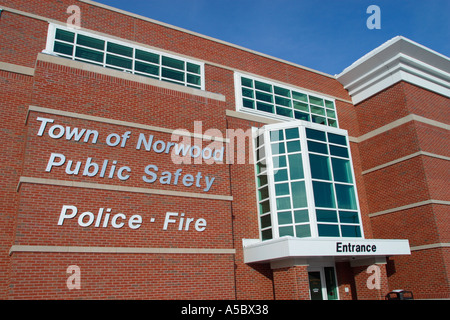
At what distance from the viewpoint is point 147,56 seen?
15000 millimetres

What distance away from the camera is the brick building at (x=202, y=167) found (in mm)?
10469

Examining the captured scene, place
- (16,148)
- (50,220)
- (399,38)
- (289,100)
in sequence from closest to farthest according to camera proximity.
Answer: (50,220)
(16,148)
(399,38)
(289,100)

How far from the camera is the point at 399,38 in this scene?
16.5m

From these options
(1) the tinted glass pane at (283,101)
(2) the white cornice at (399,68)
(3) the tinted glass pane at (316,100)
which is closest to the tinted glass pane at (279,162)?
(1) the tinted glass pane at (283,101)

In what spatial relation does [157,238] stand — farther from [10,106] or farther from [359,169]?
[359,169]

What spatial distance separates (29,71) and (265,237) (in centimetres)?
1001

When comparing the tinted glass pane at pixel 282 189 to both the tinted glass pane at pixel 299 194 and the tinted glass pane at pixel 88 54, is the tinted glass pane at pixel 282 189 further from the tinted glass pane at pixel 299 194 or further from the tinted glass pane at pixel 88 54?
the tinted glass pane at pixel 88 54

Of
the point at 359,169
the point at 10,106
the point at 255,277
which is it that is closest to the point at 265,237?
the point at 255,277

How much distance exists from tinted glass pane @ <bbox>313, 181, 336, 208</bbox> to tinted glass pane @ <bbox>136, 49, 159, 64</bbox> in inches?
311

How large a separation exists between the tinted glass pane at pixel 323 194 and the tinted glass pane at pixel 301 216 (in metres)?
0.64

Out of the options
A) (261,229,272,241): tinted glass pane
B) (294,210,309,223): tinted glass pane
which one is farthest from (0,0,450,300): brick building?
(261,229,272,241): tinted glass pane

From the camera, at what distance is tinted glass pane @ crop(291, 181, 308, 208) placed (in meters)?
13.9

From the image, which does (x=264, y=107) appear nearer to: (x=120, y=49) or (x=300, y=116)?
(x=300, y=116)

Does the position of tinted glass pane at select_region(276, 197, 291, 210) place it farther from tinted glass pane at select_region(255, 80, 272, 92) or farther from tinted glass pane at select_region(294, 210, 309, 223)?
tinted glass pane at select_region(255, 80, 272, 92)
